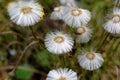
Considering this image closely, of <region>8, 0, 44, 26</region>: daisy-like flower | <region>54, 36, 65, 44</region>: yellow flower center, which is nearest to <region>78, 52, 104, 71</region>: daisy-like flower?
<region>54, 36, 65, 44</region>: yellow flower center

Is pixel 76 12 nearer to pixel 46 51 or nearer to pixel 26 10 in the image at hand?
pixel 26 10

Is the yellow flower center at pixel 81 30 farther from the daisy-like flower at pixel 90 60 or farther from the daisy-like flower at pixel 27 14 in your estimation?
the daisy-like flower at pixel 27 14

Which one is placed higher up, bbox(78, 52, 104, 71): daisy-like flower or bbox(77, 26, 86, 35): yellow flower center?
bbox(77, 26, 86, 35): yellow flower center

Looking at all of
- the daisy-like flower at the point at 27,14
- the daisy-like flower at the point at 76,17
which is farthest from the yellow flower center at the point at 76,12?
the daisy-like flower at the point at 27,14

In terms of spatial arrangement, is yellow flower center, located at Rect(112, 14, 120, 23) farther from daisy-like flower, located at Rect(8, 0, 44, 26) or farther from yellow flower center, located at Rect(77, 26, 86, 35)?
daisy-like flower, located at Rect(8, 0, 44, 26)

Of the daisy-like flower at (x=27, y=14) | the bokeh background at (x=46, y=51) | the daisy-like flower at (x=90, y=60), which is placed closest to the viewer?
the daisy-like flower at (x=27, y=14)

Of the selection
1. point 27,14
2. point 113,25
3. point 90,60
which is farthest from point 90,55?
point 27,14

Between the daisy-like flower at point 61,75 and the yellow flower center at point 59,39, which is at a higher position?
the yellow flower center at point 59,39

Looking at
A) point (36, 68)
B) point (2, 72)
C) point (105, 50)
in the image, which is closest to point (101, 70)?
point (105, 50)
